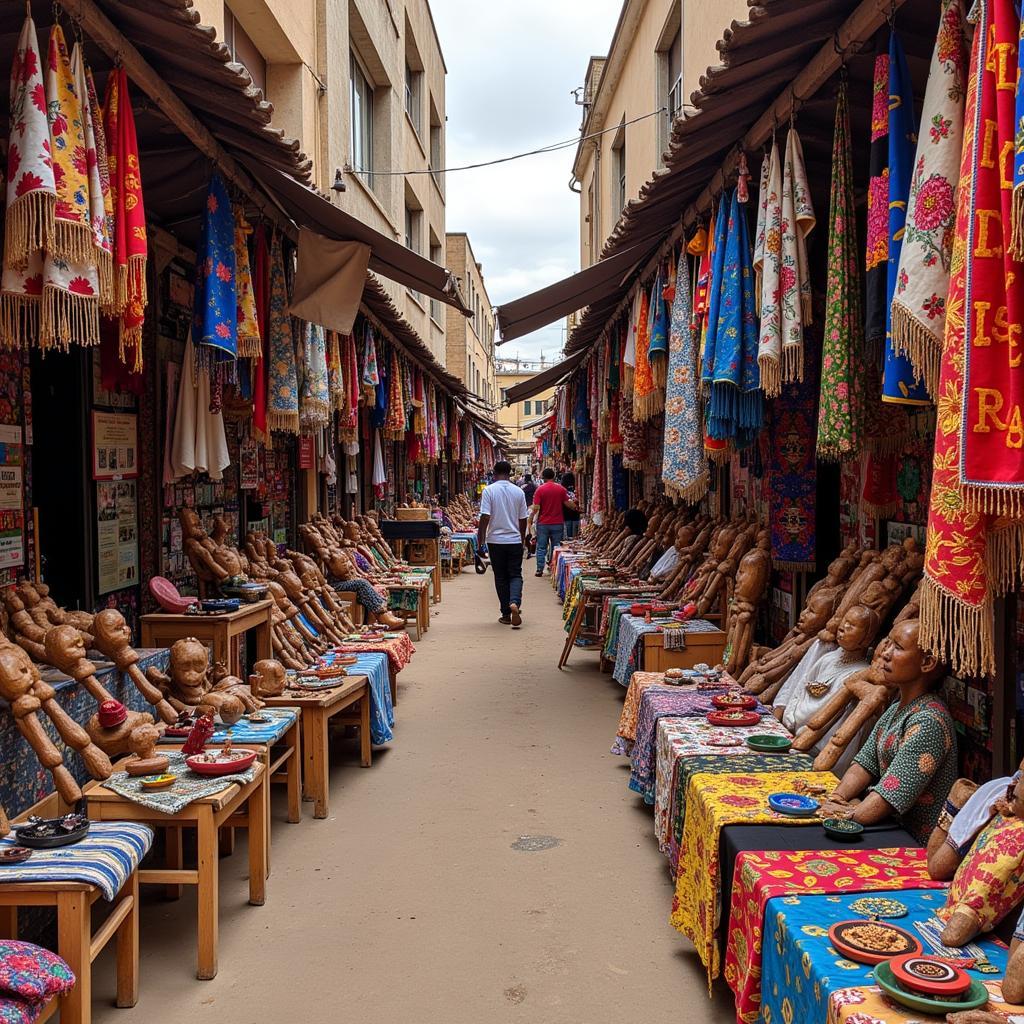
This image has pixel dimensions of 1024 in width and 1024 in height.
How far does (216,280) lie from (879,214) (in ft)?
10.1

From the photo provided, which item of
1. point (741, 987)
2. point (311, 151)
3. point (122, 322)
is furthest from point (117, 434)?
point (311, 151)

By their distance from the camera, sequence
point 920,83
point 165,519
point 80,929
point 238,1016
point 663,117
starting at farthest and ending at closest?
point 663,117, point 165,519, point 920,83, point 238,1016, point 80,929

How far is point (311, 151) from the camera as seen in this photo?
916 centimetres

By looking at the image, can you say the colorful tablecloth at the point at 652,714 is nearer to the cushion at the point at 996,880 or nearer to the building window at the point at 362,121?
the cushion at the point at 996,880

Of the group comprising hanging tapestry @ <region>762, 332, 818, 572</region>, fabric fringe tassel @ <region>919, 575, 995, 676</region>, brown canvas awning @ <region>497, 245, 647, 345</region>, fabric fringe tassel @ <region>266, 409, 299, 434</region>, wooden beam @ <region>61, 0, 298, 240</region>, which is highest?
wooden beam @ <region>61, 0, 298, 240</region>

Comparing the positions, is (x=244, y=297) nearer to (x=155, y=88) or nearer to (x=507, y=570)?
(x=155, y=88)

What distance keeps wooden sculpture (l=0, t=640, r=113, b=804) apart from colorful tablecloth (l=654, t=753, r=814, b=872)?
89.9 inches

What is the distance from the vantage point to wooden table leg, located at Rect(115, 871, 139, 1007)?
310 centimetres

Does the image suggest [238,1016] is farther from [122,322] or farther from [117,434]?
[117,434]

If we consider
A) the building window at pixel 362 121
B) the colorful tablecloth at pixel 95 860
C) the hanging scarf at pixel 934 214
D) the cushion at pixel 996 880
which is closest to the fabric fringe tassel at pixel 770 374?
the hanging scarf at pixel 934 214

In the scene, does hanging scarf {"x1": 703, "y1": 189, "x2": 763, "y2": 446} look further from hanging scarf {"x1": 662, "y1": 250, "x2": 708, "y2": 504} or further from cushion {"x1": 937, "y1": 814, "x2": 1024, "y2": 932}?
cushion {"x1": 937, "y1": 814, "x2": 1024, "y2": 932}

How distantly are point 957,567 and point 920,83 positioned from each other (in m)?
2.49

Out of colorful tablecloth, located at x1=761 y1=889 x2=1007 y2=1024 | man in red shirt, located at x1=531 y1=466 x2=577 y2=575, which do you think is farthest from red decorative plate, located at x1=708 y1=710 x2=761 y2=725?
man in red shirt, located at x1=531 y1=466 x2=577 y2=575

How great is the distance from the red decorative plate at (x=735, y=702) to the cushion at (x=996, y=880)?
217 cm
